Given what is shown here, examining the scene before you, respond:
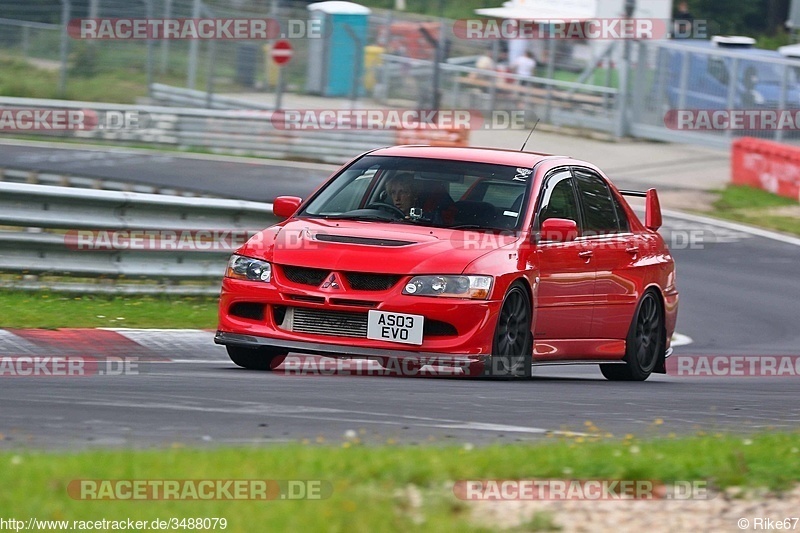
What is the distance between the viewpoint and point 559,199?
32.7 feet

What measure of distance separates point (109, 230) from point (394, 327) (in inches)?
172

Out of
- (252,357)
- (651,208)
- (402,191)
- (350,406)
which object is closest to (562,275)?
(402,191)

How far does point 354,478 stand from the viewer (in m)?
5.14

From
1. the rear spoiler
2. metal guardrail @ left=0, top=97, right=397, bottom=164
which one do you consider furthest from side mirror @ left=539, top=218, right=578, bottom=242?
metal guardrail @ left=0, top=97, right=397, bottom=164

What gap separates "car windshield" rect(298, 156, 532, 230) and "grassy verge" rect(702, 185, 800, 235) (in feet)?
43.1

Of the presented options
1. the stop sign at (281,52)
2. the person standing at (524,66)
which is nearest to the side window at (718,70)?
the person standing at (524,66)

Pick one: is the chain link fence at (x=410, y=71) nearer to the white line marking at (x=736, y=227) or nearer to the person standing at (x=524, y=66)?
the person standing at (x=524, y=66)

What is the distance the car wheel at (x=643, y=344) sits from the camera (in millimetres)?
10664

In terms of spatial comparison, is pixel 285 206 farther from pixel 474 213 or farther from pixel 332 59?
pixel 332 59

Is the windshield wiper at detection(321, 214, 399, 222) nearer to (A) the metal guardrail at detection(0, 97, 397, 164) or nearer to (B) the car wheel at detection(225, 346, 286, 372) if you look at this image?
(B) the car wheel at detection(225, 346, 286, 372)

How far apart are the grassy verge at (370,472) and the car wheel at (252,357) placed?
3144mm

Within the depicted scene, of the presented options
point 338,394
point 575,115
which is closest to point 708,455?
point 338,394

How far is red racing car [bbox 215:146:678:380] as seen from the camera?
339 inches

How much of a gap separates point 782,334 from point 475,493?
9.98 m
